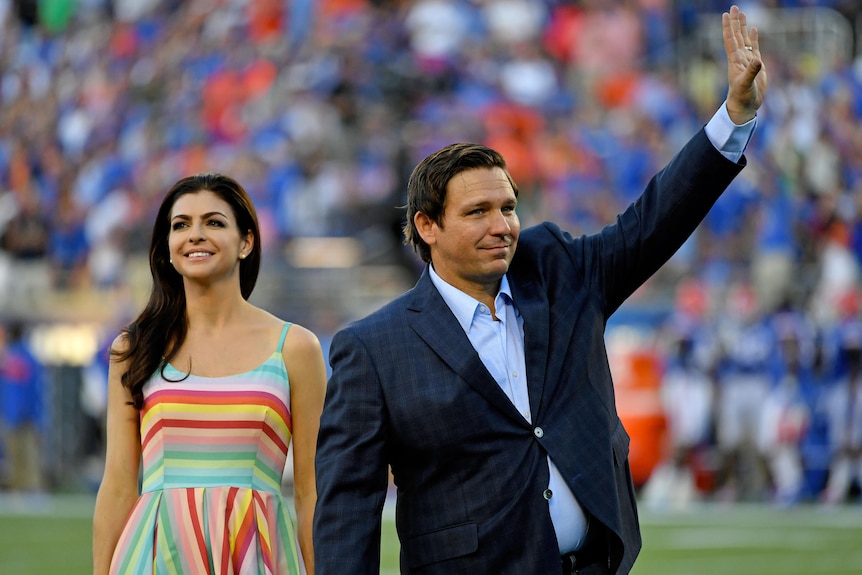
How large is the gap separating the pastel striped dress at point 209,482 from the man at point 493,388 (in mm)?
677

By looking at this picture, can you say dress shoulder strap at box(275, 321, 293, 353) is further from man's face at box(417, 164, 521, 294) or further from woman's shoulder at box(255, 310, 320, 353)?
man's face at box(417, 164, 521, 294)

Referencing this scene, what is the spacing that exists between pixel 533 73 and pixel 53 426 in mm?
6771

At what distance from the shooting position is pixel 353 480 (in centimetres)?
333

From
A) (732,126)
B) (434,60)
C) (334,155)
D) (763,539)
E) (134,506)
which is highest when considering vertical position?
(434,60)

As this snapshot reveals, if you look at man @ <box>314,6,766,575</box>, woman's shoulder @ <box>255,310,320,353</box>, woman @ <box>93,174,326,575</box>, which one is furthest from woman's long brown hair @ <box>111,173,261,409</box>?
man @ <box>314,6,766,575</box>

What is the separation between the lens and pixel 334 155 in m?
18.0

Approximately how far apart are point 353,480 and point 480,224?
24.2 inches

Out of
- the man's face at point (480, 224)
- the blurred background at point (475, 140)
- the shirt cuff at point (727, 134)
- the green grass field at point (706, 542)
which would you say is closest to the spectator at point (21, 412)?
the blurred background at point (475, 140)

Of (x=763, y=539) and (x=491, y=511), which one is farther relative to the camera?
(x=763, y=539)

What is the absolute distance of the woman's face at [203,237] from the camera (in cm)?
413

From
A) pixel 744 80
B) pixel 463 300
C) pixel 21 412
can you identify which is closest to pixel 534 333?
pixel 463 300

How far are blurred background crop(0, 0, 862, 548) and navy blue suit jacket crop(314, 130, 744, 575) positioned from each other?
33.8ft

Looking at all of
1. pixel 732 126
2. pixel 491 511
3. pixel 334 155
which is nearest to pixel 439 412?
pixel 491 511

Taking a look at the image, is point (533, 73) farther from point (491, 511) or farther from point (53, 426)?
→ point (491, 511)
